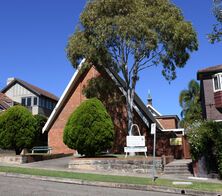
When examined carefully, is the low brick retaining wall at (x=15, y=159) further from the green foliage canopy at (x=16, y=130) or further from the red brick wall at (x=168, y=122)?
the red brick wall at (x=168, y=122)

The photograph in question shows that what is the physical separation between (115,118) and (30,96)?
2030cm

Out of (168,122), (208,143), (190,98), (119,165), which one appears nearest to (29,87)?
(168,122)

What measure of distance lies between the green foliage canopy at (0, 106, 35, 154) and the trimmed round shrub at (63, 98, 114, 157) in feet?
19.6

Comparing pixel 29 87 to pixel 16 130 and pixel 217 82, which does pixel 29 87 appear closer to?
pixel 16 130

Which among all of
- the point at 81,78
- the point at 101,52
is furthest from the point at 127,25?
the point at 81,78

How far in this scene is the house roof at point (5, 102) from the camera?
4282 cm

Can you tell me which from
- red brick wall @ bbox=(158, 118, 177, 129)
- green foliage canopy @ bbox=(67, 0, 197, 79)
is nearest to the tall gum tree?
green foliage canopy @ bbox=(67, 0, 197, 79)

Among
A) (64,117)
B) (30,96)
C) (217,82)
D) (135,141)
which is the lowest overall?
(135,141)

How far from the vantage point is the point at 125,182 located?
1428 centimetres

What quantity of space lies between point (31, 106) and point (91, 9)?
953 inches

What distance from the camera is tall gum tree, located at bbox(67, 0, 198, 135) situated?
23.9 m

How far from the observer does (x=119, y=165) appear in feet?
65.0

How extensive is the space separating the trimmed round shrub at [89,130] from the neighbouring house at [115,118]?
5.30 meters

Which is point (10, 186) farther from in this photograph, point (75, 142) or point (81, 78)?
point (81, 78)
